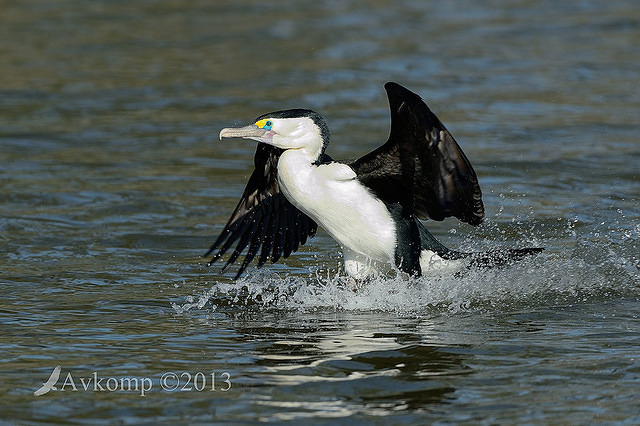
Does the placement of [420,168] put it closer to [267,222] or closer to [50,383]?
[267,222]

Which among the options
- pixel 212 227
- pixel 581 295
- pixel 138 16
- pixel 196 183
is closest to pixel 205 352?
pixel 581 295

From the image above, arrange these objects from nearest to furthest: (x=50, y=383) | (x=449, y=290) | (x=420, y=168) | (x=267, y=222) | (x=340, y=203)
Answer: (x=50, y=383)
(x=420, y=168)
(x=340, y=203)
(x=449, y=290)
(x=267, y=222)

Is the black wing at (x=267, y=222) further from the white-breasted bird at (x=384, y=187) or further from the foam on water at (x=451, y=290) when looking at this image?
the white-breasted bird at (x=384, y=187)

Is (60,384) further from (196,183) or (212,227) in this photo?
(196,183)

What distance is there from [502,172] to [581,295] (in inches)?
155

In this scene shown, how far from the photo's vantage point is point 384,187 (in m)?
7.36

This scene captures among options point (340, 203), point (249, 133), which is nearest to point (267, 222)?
point (340, 203)

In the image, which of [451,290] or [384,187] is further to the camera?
[451,290]

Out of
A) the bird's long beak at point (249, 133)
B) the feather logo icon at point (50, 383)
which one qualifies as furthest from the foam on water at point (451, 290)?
the feather logo icon at point (50, 383)

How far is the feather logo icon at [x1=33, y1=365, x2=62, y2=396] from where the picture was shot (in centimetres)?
593

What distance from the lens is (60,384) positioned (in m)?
6.02

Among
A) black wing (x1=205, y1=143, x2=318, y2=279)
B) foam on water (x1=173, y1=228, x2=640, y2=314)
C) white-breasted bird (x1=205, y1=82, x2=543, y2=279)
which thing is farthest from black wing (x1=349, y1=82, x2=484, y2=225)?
black wing (x1=205, y1=143, x2=318, y2=279)

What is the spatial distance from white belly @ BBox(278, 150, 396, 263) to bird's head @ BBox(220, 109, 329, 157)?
9 cm

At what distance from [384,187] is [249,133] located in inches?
37.0
